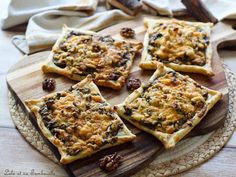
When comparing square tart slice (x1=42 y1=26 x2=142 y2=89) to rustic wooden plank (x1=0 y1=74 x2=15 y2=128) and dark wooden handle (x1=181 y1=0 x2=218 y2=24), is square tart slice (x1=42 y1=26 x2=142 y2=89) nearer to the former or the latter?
rustic wooden plank (x1=0 y1=74 x2=15 y2=128)

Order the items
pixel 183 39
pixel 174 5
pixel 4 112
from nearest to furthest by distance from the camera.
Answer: pixel 4 112 < pixel 183 39 < pixel 174 5

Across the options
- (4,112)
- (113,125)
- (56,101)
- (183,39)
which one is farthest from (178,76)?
(4,112)

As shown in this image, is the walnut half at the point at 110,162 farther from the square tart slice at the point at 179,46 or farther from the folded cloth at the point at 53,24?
the folded cloth at the point at 53,24

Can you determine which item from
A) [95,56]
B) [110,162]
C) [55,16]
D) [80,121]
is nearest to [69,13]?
[55,16]

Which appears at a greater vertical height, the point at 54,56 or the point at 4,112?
the point at 54,56

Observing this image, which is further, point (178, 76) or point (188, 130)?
point (178, 76)

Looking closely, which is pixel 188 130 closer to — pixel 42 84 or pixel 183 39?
pixel 183 39
